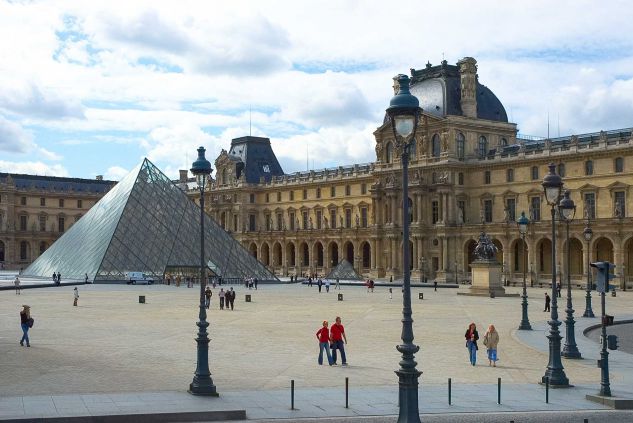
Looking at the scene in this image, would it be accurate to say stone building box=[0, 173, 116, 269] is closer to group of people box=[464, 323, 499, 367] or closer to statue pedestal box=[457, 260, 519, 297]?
statue pedestal box=[457, 260, 519, 297]

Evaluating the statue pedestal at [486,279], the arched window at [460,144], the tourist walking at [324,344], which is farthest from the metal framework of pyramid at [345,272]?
the tourist walking at [324,344]

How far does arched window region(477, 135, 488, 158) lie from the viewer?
75438 mm

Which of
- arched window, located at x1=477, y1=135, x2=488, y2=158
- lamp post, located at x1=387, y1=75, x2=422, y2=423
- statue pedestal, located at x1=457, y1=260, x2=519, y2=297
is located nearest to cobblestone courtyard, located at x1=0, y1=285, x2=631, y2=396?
lamp post, located at x1=387, y1=75, x2=422, y2=423

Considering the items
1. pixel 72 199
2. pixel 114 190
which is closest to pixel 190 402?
pixel 114 190

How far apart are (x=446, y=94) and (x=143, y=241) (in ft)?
89.2

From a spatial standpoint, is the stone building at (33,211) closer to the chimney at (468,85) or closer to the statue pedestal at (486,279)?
the chimney at (468,85)

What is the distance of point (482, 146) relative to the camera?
249ft

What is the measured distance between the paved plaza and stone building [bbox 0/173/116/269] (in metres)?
76.4

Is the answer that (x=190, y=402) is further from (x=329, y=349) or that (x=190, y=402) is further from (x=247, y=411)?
(x=329, y=349)

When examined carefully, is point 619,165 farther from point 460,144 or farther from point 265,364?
point 265,364

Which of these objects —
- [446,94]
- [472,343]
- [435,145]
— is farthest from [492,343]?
[446,94]

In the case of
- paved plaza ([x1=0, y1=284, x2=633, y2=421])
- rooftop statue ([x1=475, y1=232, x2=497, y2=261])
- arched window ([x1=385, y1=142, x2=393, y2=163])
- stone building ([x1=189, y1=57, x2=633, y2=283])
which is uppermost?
arched window ([x1=385, y1=142, x2=393, y2=163])

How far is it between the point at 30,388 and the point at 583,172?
179 feet

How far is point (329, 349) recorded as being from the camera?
68.8 feet
